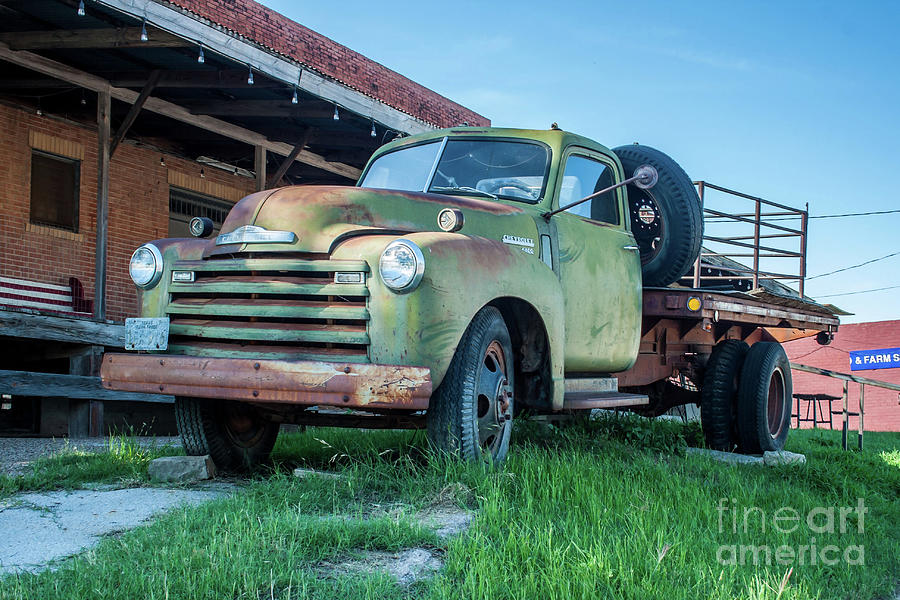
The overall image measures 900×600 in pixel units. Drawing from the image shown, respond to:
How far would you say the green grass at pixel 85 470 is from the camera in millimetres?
4643

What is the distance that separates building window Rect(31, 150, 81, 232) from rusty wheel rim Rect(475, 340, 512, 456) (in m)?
9.27

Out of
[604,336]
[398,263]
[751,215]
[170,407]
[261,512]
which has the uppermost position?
[751,215]

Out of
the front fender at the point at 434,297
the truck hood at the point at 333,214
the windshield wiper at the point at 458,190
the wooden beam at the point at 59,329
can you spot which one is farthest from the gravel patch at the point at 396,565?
the wooden beam at the point at 59,329

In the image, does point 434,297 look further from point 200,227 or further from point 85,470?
point 85,470

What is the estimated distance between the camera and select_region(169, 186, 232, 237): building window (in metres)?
14.1

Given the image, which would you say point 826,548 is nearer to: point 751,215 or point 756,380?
point 756,380

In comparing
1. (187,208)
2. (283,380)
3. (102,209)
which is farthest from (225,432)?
(187,208)

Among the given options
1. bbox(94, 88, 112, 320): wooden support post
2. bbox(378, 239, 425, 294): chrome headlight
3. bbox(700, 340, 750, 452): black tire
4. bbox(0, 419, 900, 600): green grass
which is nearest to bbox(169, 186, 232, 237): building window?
bbox(94, 88, 112, 320): wooden support post

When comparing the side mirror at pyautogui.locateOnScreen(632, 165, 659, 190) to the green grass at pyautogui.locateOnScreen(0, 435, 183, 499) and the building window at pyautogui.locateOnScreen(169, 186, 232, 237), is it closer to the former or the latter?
the green grass at pyautogui.locateOnScreen(0, 435, 183, 499)

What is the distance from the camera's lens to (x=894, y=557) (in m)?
4.00

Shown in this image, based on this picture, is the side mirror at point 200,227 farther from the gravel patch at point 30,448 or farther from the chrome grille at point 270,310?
the gravel patch at point 30,448

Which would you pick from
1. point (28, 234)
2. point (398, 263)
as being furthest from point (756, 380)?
point (28, 234)

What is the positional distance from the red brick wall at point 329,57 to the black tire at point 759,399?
20.7 ft

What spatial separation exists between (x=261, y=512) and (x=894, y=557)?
2.92 meters
